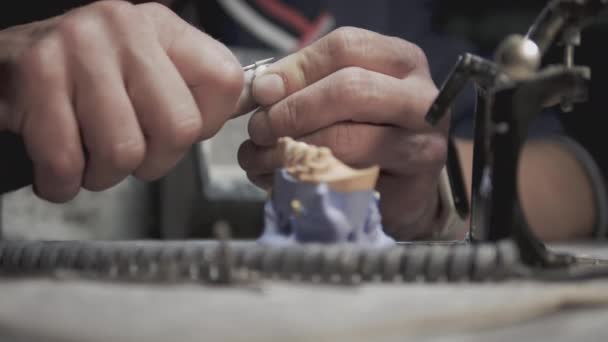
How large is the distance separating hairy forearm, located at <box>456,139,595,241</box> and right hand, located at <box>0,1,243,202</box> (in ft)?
1.89

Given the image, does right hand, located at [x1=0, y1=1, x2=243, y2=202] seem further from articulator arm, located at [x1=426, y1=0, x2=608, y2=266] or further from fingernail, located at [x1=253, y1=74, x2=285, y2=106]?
articulator arm, located at [x1=426, y1=0, x2=608, y2=266]

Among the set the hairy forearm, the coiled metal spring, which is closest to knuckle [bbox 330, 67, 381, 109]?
the coiled metal spring

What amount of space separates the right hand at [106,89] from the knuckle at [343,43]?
0.11 metres

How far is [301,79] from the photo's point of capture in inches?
22.1

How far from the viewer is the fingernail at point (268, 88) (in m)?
0.53

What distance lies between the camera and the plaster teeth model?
0.34 meters

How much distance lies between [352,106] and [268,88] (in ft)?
0.24

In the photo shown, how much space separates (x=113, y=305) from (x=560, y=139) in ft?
3.31

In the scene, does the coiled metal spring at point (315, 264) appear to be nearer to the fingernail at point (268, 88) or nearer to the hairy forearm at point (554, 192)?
the fingernail at point (268, 88)

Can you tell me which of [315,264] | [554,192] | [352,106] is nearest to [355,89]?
[352,106]

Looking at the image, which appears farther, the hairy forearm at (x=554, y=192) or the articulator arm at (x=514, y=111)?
the hairy forearm at (x=554, y=192)

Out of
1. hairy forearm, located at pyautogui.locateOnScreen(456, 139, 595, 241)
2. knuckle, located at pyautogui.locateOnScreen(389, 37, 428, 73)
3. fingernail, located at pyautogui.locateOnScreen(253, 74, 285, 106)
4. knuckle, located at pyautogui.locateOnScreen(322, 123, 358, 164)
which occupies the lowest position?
hairy forearm, located at pyautogui.locateOnScreen(456, 139, 595, 241)

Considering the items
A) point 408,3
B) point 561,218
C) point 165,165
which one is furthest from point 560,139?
point 165,165

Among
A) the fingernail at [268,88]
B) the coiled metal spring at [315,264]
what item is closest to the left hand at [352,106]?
the fingernail at [268,88]
